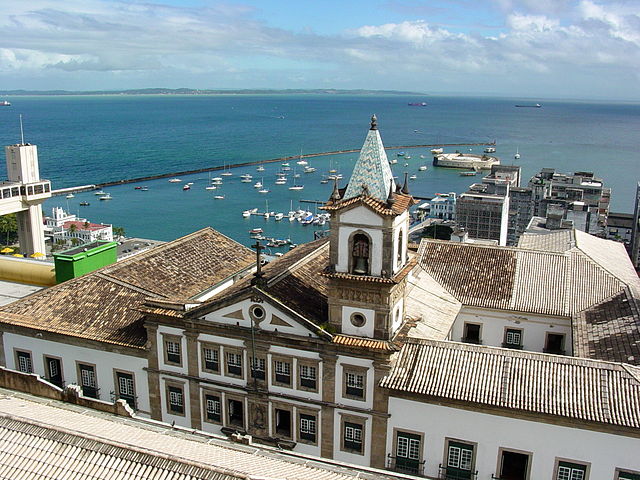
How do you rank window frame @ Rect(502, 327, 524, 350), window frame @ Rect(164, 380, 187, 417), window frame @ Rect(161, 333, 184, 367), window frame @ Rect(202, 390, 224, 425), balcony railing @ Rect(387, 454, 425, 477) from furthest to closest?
window frame @ Rect(502, 327, 524, 350) < window frame @ Rect(164, 380, 187, 417) < window frame @ Rect(161, 333, 184, 367) < window frame @ Rect(202, 390, 224, 425) < balcony railing @ Rect(387, 454, 425, 477)

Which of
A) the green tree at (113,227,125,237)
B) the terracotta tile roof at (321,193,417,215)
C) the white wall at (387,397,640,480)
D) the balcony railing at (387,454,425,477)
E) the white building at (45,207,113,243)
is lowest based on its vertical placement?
the green tree at (113,227,125,237)

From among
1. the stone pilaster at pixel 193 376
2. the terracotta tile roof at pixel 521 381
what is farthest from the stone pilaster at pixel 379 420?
the stone pilaster at pixel 193 376

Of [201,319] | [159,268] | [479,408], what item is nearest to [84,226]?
[159,268]

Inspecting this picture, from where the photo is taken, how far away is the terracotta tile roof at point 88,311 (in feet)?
101

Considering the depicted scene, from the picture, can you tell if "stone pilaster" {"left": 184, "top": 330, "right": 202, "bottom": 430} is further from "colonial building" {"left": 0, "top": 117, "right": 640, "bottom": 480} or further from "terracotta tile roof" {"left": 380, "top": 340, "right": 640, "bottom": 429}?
"terracotta tile roof" {"left": 380, "top": 340, "right": 640, "bottom": 429}

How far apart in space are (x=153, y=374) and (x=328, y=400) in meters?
9.21

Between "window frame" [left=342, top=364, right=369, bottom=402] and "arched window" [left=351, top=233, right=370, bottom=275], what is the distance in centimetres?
411

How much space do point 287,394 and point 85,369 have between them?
1154 cm

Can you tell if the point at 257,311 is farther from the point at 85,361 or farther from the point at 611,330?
the point at 611,330

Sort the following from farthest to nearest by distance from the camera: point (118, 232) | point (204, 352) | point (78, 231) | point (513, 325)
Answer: point (118, 232), point (78, 231), point (513, 325), point (204, 352)

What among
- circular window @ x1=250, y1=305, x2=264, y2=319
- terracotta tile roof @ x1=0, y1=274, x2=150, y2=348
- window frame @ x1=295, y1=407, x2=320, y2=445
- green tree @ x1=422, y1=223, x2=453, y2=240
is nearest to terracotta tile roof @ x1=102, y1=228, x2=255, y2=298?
terracotta tile roof @ x1=0, y1=274, x2=150, y2=348

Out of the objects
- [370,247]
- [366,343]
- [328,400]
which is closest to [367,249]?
[370,247]

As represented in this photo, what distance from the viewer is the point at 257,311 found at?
88.4 feet

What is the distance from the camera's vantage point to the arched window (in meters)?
25.6
